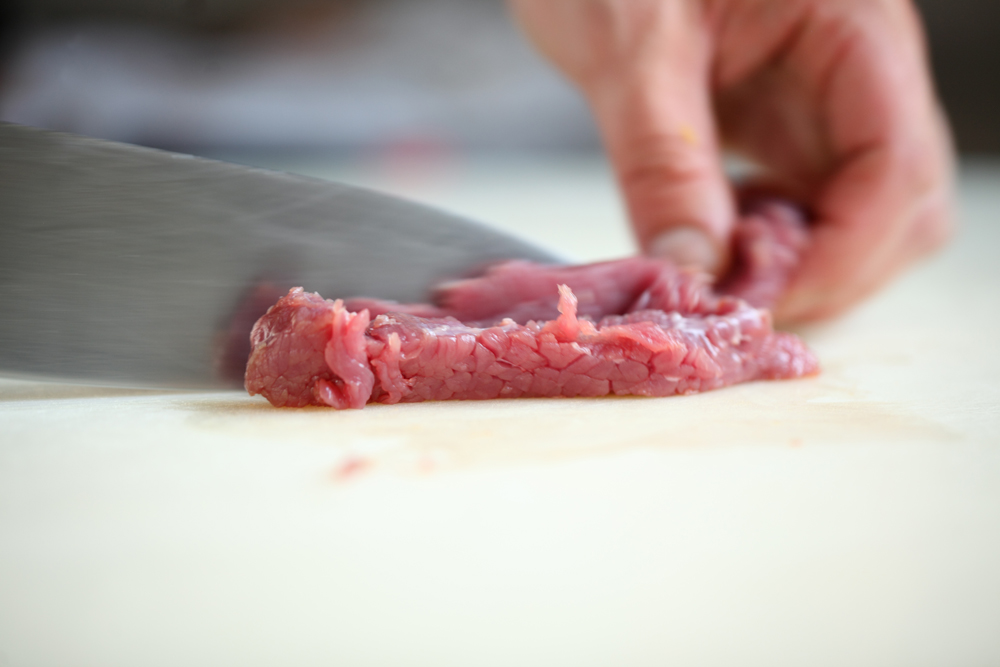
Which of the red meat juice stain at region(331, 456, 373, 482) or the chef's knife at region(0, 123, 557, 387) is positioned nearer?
the red meat juice stain at region(331, 456, 373, 482)

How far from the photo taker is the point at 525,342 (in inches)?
65.9

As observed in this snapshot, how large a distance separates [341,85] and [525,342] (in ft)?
27.3

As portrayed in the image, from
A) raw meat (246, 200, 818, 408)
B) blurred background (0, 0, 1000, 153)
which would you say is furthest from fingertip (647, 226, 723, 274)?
blurred background (0, 0, 1000, 153)

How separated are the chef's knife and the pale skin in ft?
3.72

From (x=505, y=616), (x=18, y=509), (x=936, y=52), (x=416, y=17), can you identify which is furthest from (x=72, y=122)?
(x=936, y=52)

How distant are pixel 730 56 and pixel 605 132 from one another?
71 cm

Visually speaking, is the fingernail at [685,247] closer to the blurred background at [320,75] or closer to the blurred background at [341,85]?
the blurred background at [341,85]

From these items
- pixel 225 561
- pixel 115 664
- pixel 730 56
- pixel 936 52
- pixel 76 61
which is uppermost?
pixel 936 52

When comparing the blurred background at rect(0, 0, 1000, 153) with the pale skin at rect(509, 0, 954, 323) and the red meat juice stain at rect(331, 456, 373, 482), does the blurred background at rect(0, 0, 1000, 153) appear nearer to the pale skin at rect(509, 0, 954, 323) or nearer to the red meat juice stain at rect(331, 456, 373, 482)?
the pale skin at rect(509, 0, 954, 323)

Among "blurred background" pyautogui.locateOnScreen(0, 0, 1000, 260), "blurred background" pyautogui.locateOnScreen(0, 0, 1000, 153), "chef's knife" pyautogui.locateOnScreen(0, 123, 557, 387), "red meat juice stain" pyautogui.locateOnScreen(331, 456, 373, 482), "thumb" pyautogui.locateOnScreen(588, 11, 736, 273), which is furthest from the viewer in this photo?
"blurred background" pyautogui.locateOnScreen(0, 0, 1000, 153)

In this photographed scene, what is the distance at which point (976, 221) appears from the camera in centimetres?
528

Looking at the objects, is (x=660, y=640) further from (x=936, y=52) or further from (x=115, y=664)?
(x=936, y=52)

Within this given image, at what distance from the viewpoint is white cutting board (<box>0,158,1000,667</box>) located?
98 cm

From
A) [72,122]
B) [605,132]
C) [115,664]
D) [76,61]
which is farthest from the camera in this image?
[76,61]
